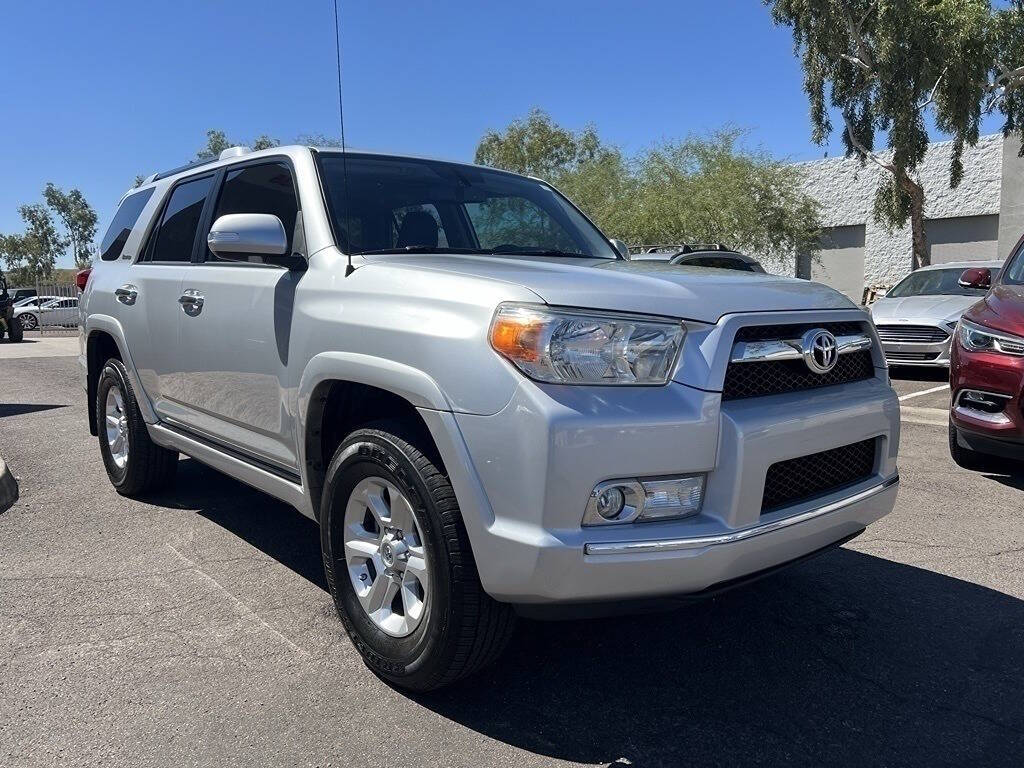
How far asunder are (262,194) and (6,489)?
9.34 ft

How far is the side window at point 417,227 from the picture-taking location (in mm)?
3494

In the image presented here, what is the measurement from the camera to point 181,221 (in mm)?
4469

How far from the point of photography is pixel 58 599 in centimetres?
357

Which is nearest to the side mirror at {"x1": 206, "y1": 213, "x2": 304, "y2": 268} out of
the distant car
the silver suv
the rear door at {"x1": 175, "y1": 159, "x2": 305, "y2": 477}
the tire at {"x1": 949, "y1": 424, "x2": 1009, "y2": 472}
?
the silver suv

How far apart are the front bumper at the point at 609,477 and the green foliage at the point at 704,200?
23922 mm

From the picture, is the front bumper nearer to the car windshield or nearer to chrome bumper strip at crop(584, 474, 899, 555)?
chrome bumper strip at crop(584, 474, 899, 555)

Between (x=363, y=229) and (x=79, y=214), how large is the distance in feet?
288

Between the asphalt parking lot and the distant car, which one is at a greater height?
the distant car

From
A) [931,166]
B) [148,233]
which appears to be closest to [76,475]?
[148,233]

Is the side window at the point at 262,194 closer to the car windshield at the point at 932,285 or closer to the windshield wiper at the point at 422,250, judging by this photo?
the windshield wiper at the point at 422,250

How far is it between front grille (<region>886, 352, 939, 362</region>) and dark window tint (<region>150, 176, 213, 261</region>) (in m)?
8.84

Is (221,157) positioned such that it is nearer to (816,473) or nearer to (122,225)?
(122,225)

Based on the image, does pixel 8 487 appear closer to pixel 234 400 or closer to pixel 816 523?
pixel 234 400

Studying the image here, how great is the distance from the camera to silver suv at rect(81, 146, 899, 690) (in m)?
2.27
